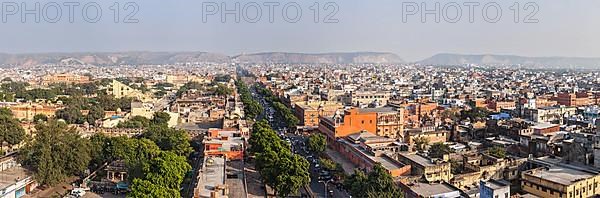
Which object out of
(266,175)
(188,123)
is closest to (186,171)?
(266,175)

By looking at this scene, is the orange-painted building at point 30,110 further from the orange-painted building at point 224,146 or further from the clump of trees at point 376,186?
the clump of trees at point 376,186

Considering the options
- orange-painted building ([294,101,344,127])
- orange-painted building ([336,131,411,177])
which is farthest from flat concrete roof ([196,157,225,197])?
orange-painted building ([294,101,344,127])

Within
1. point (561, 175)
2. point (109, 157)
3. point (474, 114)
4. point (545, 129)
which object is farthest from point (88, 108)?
point (561, 175)

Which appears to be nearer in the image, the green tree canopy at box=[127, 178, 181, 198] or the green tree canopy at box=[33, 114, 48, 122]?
the green tree canopy at box=[127, 178, 181, 198]

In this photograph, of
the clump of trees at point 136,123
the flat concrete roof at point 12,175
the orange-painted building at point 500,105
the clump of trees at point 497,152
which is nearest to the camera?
the flat concrete roof at point 12,175

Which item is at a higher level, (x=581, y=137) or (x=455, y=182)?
(x=581, y=137)

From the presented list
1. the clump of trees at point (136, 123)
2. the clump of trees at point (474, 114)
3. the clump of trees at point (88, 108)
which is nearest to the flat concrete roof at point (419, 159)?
the clump of trees at point (474, 114)

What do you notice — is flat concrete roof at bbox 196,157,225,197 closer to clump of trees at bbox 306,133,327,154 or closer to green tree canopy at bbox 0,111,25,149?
clump of trees at bbox 306,133,327,154

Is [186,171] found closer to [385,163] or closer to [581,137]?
[385,163]
